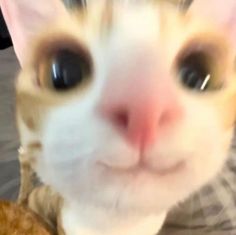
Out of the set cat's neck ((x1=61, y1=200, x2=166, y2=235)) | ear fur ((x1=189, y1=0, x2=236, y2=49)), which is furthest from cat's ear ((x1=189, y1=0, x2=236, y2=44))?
cat's neck ((x1=61, y1=200, x2=166, y2=235))

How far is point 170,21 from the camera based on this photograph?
224 millimetres

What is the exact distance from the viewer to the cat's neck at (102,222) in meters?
0.31

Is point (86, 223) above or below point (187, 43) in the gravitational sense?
below

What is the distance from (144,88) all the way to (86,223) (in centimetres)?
14

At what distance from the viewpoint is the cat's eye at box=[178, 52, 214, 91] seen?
0.73ft

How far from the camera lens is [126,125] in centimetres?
21

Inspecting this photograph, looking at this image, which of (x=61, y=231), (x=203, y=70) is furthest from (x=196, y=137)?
(x=61, y=231)

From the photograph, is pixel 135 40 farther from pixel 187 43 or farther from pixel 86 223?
pixel 86 223

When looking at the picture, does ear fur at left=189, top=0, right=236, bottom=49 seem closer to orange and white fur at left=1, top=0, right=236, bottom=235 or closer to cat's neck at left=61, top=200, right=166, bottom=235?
orange and white fur at left=1, top=0, right=236, bottom=235

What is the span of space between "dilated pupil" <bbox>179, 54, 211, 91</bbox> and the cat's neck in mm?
98

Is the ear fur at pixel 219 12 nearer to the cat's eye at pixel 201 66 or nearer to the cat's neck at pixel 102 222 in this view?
the cat's eye at pixel 201 66

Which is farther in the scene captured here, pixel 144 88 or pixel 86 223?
pixel 86 223

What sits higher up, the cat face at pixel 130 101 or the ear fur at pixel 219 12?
the ear fur at pixel 219 12

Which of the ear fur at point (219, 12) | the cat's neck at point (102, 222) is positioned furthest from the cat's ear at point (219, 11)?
the cat's neck at point (102, 222)
